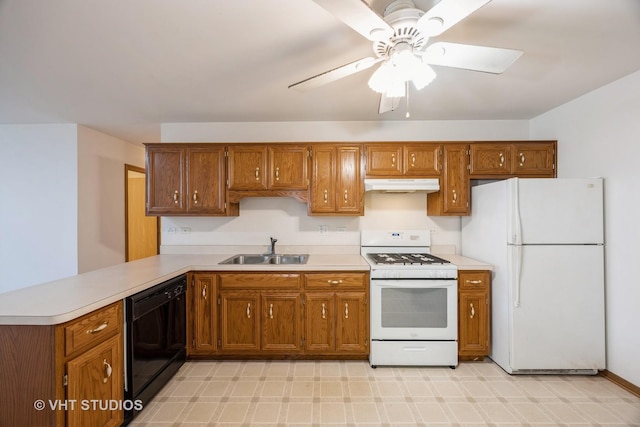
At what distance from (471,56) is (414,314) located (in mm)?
1987

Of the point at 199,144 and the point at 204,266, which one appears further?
the point at 199,144

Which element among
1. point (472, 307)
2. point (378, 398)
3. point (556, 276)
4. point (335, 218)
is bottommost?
point (378, 398)

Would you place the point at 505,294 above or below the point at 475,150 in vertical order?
below

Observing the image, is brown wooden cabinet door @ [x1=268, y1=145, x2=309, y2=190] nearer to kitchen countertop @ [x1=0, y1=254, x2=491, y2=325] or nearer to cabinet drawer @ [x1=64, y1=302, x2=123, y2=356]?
kitchen countertop @ [x1=0, y1=254, x2=491, y2=325]

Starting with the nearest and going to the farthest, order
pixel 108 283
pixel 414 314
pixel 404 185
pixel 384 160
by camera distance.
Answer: pixel 108 283
pixel 414 314
pixel 404 185
pixel 384 160

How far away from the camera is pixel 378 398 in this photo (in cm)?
210

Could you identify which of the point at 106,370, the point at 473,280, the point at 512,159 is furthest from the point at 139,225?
the point at 512,159

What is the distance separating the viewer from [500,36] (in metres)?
1.67

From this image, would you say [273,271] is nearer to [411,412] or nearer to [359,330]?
[359,330]

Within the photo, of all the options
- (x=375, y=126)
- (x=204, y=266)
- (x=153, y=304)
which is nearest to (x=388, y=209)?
(x=375, y=126)

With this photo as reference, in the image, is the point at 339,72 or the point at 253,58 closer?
the point at 339,72

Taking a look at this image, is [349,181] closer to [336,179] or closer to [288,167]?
[336,179]

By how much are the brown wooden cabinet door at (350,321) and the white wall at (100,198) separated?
3100mm

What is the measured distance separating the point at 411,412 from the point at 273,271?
1.48 meters
